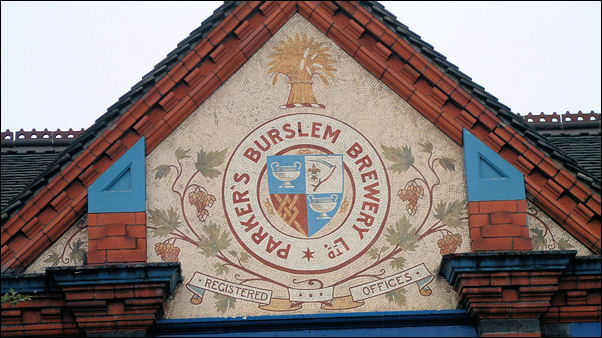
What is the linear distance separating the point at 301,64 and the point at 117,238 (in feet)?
12.8

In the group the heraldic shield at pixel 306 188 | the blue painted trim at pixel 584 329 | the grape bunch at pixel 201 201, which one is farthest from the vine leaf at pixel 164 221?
the blue painted trim at pixel 584 329

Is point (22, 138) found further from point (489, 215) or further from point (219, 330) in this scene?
point (489, 215)

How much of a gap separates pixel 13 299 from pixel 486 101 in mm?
7466

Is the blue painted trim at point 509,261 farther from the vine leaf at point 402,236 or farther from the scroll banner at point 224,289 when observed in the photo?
the scroll banner at point 224,289

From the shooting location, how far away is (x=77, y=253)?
67.0 feet

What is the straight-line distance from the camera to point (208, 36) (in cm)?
2127

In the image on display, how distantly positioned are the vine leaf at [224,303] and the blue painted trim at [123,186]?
1756 millimetres

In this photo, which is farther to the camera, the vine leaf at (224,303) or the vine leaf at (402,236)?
the vine leaf at (402,236)

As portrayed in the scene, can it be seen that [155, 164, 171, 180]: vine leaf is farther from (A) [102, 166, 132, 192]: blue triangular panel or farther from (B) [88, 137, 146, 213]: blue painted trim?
(A) [102, 166, 132, 192]: blue triangular panel

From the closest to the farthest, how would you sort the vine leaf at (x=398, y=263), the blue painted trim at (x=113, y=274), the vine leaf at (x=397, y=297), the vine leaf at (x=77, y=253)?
the blue painted trim at (x=113, y=274) < the vine leaf at (x=397, y=297) < the vine leaf at (x=77, y=253) < the vine leaf at (x=398, y=263)

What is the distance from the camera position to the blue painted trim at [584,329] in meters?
20.1

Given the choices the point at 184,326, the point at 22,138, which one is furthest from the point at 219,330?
the point at 22,138

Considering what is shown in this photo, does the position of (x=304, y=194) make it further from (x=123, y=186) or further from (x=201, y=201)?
(x=123, y=186)

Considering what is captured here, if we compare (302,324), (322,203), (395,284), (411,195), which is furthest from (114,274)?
(411,195)
